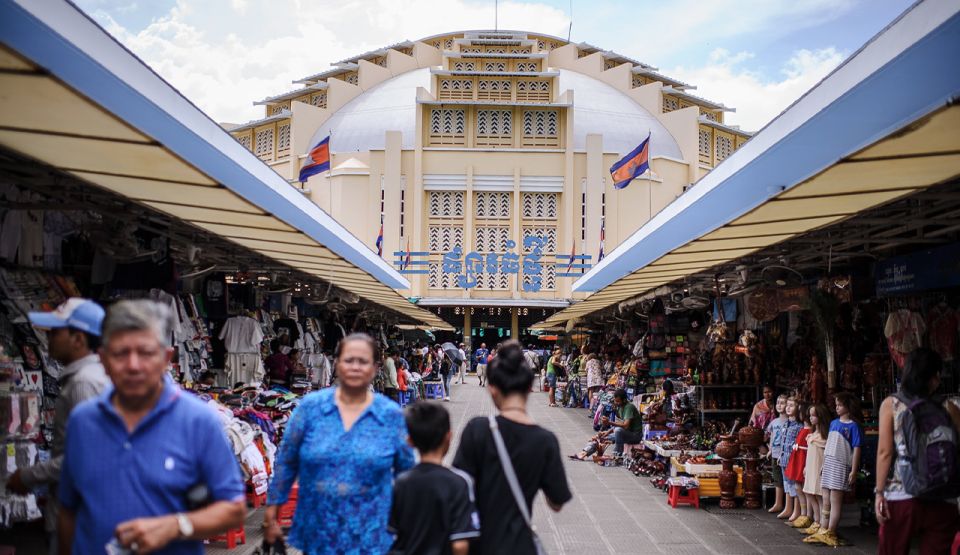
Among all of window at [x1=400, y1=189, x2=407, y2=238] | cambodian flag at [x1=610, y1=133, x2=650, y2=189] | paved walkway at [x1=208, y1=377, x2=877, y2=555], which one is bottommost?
paved walkway at [x1=208, y1=377, x2=877, y2=555]

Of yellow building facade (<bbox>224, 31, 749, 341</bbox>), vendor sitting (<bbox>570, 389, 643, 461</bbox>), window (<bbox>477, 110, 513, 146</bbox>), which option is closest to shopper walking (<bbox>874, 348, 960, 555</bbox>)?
vendor sitting (<bbox>570, 389, 643, 461</bbox>)

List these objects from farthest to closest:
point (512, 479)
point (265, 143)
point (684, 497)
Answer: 1. point (265, 143)
2. point (684, 497)
3. point (512, 479)

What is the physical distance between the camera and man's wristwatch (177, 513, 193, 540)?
267 cm

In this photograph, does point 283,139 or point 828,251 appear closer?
point 828,251

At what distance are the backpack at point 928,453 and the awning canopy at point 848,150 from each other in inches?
52.7

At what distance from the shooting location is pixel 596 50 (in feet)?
156

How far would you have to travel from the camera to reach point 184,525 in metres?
2.67

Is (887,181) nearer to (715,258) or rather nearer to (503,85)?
(715,258)

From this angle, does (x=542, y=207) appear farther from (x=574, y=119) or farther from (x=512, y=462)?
(x=512, y=462)

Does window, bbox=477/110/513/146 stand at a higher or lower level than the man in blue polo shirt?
higher

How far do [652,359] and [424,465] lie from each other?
458 inches

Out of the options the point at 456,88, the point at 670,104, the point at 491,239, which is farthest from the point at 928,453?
the point at 670,104

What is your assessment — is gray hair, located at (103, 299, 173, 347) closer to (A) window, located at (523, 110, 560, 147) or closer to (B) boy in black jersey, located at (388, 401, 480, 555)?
(B) boy in black jersey, located at (388, 401, 480, 555)

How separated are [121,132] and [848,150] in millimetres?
3525
